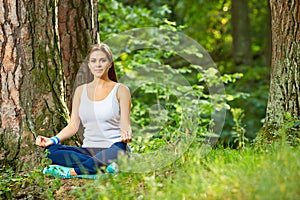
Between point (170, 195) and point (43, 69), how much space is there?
1.93m

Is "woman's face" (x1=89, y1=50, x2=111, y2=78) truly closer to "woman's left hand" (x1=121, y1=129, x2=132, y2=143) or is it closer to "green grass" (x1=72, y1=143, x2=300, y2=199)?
"woman's left hand" (x1=121, y1=129, x2=132, y2=143)

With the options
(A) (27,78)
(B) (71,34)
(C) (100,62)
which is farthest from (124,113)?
(B) (71,34)

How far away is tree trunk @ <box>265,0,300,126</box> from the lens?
16.1 ft

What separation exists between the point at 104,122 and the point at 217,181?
4.73 ft

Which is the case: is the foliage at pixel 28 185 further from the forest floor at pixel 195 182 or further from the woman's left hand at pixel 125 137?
the woman's left hand at pixel 125 137

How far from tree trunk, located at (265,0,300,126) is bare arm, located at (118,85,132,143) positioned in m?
1.40

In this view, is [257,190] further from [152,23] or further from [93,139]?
[152,23]

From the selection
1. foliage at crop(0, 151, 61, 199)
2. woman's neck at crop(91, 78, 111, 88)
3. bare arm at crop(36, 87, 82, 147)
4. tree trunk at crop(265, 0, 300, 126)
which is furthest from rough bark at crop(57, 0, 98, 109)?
tree trunk at crop(265, 0, 300, 126)

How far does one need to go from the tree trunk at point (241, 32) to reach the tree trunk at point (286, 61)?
7.43m

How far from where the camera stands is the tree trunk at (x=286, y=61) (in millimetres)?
4922

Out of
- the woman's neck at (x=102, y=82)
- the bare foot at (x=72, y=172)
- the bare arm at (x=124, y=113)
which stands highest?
the woman's neck at (x=102, y=82)

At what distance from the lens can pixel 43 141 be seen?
4418 millimetres

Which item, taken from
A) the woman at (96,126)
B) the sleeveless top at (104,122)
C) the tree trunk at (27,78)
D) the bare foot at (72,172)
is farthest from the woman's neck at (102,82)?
the bare foot at (72,172)

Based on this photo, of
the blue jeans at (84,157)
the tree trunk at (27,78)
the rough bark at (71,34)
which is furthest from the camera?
the rough bark at (71,34)
